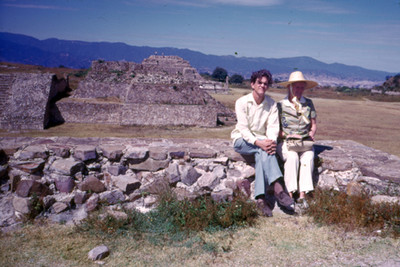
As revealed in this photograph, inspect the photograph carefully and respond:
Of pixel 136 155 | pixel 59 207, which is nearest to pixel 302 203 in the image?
pixel 136 155

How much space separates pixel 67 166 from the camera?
3.47 meters

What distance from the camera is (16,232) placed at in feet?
9.62

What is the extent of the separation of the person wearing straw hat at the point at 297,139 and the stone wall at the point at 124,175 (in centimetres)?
38

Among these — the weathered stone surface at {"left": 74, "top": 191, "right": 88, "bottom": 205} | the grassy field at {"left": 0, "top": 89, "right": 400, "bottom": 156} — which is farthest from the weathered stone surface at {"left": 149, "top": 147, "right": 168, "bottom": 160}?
the grassy field at {"left": 0, "top": 89, "right": 400, "bottom": 156}

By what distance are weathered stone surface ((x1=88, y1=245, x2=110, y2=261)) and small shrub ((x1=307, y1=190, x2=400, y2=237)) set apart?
7.41ft

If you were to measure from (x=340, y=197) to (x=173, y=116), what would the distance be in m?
15.1

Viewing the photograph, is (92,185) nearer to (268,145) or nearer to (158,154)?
(158,154)

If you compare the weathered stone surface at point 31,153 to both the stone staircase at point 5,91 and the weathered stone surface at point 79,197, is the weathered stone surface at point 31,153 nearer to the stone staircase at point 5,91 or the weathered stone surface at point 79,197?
the weathered stone surface at point 79,197

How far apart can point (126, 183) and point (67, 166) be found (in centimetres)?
73

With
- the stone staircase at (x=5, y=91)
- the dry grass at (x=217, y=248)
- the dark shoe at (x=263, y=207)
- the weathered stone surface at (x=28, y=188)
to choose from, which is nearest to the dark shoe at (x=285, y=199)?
the dark shoe at (x=263, y=207)

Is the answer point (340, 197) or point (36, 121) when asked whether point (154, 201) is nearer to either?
point (340, 197)

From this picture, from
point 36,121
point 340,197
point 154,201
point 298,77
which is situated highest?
point 298,77

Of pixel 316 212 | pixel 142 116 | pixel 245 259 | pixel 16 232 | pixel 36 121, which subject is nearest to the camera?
pixel 245 259

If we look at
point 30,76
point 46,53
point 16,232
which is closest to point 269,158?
point 16,232
